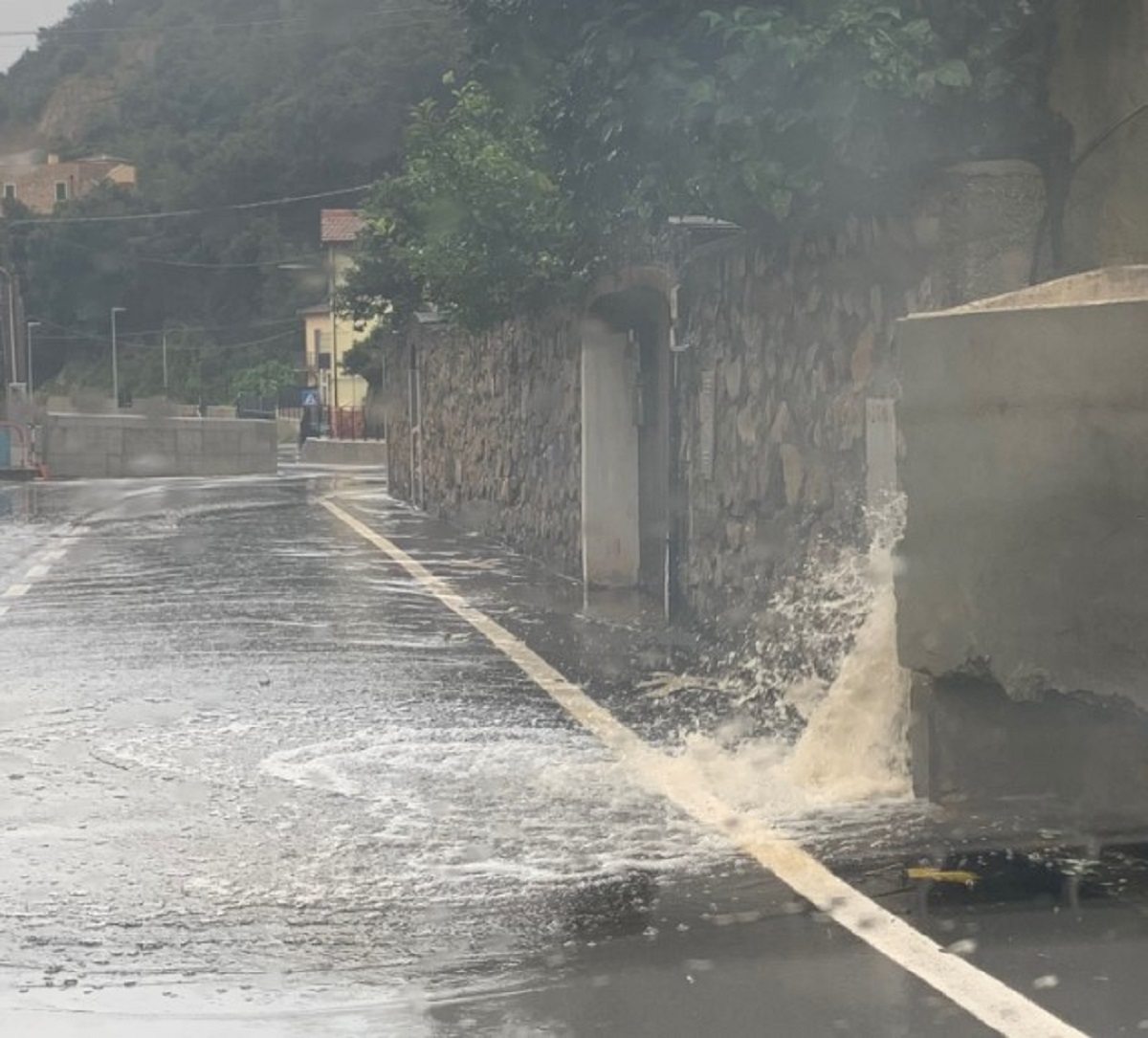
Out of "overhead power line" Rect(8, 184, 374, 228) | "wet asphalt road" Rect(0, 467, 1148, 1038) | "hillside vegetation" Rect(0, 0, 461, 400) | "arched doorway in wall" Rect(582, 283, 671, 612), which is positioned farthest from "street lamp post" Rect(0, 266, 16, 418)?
"wet asphalt road" Rect(0, 467, 1148, 1038)

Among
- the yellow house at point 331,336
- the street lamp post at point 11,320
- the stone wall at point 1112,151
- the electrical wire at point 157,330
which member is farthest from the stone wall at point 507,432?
the electrical wire at point 157,330

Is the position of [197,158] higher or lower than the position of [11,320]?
higher

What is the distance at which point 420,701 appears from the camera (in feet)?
29.9

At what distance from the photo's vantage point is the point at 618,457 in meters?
14.9

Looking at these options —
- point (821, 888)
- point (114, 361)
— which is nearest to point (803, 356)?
point (821, 888)

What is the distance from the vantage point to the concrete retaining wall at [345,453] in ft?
166

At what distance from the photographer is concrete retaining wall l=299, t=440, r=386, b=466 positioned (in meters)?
50.7

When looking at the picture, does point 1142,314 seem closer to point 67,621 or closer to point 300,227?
point 67,621

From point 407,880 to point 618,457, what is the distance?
9.15 metres

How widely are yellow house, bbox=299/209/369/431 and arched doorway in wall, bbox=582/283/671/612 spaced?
72987 millimetres

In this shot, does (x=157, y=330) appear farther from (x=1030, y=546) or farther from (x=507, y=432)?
(x=1030, y=546)

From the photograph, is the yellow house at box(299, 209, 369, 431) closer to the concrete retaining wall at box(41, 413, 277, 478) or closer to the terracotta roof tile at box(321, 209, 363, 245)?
the terracotta roof tile at box(321, 209, 363, 245)

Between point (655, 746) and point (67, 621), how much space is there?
5596mm

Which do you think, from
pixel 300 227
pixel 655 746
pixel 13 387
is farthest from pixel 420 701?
pixel 300 227
